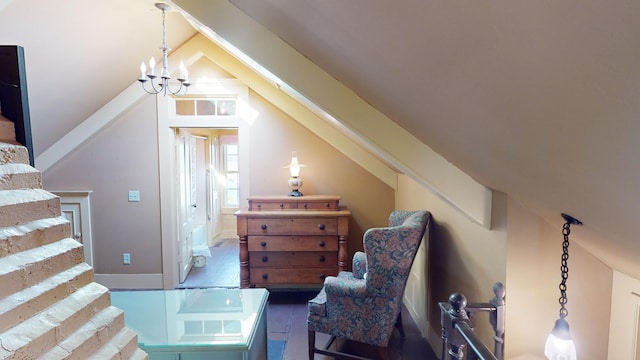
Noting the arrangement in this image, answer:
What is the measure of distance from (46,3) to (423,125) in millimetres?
2357

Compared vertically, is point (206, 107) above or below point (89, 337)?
above

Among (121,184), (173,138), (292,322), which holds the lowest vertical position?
(292,322)

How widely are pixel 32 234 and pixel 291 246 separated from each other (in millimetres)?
2705

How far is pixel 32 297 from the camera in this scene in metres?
0.63

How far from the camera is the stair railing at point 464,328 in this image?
84 centimetres

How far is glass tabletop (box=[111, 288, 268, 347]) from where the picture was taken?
1.59 metres

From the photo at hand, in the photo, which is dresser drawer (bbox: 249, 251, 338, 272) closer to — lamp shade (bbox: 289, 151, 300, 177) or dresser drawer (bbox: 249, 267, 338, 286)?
dresser drawer (bbox: 249, 267, 338, 286)

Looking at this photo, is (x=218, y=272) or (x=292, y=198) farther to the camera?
(x=218, y=272)

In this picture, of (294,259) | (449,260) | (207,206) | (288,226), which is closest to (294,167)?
(288,226)

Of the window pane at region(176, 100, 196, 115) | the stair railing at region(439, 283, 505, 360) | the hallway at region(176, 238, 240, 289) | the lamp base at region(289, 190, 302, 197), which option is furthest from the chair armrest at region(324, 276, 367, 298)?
the window pane at region(176, 100, 196, 115)

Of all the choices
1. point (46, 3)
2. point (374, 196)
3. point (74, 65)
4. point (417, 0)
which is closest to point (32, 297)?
point (417, 0)

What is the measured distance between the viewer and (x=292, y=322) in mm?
3016

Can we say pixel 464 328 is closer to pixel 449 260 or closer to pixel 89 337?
pixel 89 337

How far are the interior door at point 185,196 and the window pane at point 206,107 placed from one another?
381 mm
